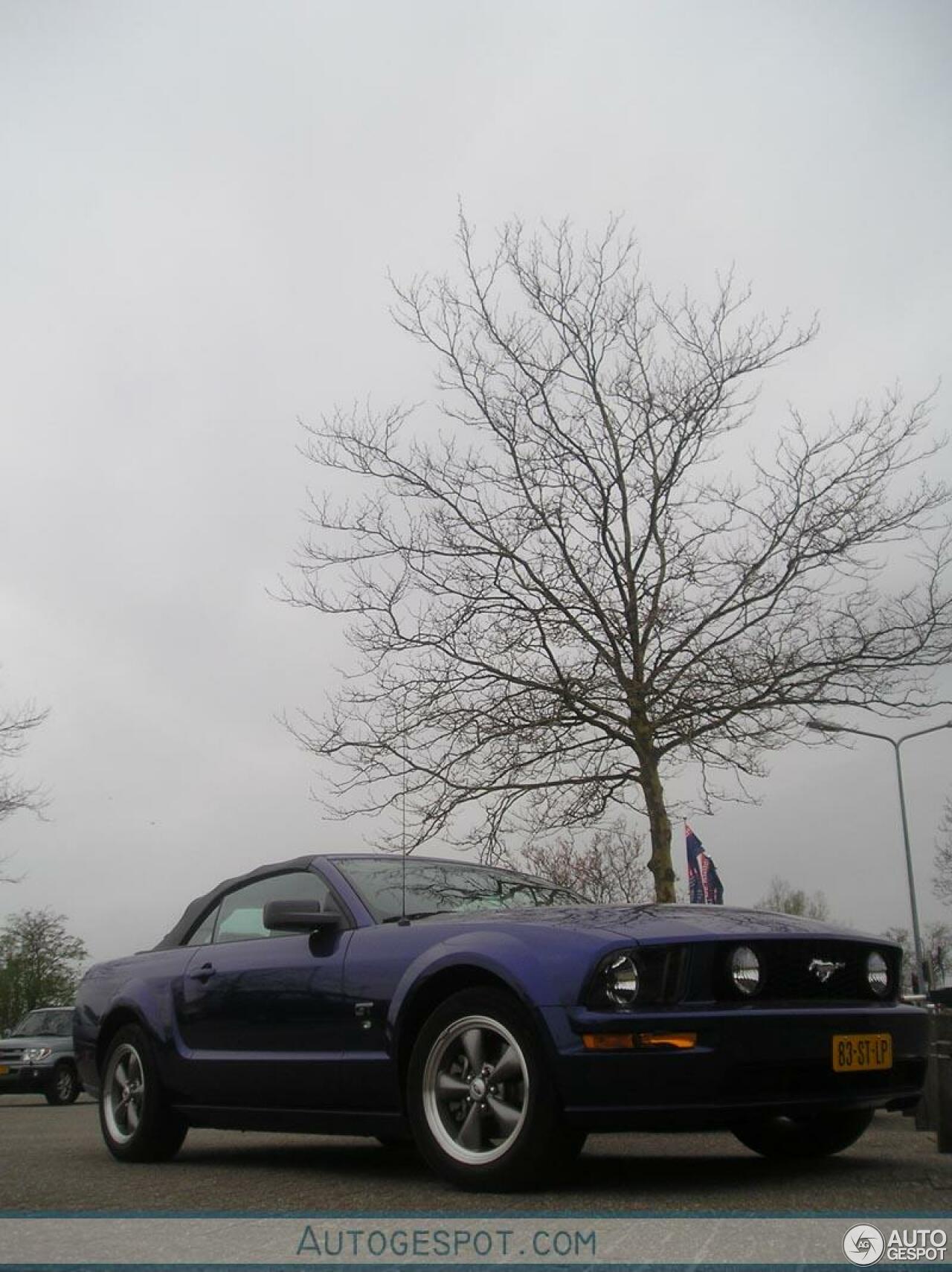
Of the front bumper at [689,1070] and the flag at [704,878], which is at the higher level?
the flag at [704,878]

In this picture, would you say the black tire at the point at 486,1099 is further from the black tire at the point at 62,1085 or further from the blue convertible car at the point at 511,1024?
the black tire at the point at 62,1085

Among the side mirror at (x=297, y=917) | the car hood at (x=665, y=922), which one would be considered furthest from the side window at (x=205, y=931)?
the car hood at (x=665, y=922)

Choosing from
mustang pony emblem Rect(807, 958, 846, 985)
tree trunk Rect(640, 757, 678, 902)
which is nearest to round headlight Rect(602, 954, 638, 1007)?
mustang pony emblem Rect(807, 958, 846, 985)

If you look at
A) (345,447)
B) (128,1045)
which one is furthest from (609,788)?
(128,1045)

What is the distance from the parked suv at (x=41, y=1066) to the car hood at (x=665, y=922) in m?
18.2

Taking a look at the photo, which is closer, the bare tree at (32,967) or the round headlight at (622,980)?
the round headlight at (622,980)

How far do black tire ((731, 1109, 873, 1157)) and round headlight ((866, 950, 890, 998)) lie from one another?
583 mm

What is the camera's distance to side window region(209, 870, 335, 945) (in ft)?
21.0

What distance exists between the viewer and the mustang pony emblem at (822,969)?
5.18 m

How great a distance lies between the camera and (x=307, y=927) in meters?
5.84

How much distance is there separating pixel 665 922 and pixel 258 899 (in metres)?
2.40

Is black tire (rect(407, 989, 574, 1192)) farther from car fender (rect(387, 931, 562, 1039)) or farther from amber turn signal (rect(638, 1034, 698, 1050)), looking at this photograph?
amber turn signal (rect(638, 1034, 698, 1050))

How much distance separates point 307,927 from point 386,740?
10536 millimetres

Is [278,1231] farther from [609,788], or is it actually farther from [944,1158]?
[609,788]
